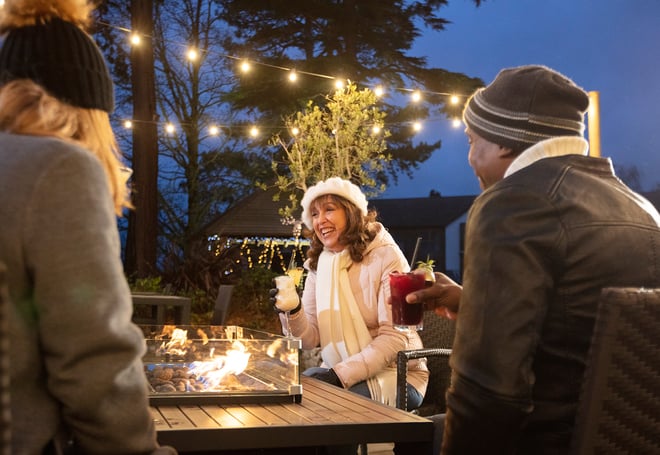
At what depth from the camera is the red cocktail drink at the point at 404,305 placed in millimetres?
2723

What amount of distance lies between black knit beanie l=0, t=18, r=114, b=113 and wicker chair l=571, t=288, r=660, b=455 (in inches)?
48.5

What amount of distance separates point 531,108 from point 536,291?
1.85ft

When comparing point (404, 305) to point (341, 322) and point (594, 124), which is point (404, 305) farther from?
point (594, 124)

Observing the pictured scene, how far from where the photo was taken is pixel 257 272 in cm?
1205

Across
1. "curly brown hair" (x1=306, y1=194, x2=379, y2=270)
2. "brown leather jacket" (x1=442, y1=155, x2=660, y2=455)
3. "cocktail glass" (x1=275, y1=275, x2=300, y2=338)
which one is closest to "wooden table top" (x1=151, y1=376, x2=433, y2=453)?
"brown leather jacket" (x1=442, y1=155, x2=660, y2=455)

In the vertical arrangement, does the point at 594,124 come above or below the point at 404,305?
above

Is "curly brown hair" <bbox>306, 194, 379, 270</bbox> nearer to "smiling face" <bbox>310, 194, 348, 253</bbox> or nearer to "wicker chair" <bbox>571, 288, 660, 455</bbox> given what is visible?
"smiling face" <bbox>310, 194, 348, 253</bbox>

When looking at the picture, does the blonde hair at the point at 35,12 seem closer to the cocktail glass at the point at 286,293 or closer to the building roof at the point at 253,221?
the cocktail glass at the point at 286,293

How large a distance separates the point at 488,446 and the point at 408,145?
18.1 meters

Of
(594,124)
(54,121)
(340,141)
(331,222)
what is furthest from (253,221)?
(54,121)

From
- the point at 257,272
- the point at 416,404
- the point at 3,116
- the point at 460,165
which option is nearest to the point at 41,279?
the point at 3,116

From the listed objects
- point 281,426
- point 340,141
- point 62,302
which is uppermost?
point 340,141

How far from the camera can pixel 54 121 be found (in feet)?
5.10

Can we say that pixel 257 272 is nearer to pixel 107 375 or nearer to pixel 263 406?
pixel 263 406
